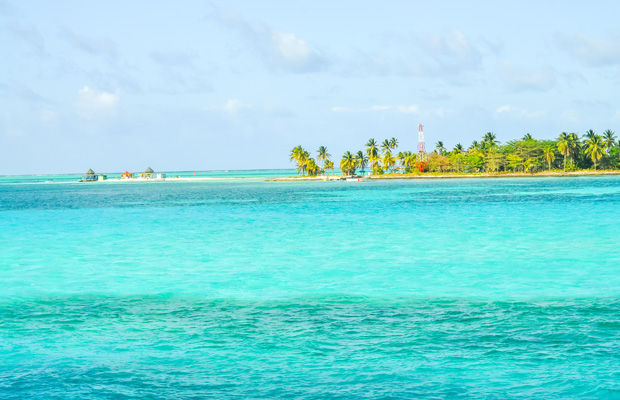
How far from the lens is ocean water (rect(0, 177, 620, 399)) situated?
402 inches

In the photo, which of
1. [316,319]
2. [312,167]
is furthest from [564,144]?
[316,319]

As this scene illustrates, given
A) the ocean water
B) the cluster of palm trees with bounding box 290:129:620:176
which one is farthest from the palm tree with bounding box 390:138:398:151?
the ocean water

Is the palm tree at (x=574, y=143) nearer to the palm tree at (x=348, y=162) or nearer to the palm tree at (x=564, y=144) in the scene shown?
the palm tree at (x=564, y=144)

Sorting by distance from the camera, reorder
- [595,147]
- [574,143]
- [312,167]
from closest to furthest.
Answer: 1. [595,147]
2. [574,143]
3. [312,167]

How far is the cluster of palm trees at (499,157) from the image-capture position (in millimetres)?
152625

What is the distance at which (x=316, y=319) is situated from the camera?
14391mm

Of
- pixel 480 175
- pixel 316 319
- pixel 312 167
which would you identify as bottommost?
pixel 316 319

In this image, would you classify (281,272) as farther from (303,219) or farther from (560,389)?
(303,219)

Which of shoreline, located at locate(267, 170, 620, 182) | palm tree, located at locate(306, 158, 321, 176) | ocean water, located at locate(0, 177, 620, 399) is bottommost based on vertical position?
ocean water, located at locate(0, 177, 620, 399)

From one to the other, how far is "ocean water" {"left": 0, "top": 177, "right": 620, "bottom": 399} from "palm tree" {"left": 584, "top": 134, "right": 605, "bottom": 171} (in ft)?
422

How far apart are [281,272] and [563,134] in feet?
478

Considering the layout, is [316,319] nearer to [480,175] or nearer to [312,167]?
[480,175]

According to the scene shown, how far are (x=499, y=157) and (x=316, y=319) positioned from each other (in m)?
160

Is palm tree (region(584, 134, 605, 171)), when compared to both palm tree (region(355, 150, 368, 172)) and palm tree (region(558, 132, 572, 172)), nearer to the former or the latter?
palm tree (region(558, 132, 572, 172))
